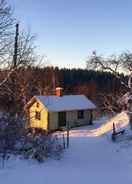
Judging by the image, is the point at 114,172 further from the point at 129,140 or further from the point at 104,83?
the point at 104,83

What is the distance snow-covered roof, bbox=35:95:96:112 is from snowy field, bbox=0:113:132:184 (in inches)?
588

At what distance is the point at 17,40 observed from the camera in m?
22.9

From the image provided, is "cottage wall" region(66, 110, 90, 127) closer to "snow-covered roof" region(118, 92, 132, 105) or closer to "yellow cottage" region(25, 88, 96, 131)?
"yellow cottage" region(25, 88, 96, 131)

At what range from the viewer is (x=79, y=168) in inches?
542

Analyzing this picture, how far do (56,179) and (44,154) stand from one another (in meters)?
3.34

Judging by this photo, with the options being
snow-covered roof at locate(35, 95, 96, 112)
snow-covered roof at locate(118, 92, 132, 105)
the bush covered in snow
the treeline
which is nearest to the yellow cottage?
snow-covered roof at locate(35, 95, 96, 112)

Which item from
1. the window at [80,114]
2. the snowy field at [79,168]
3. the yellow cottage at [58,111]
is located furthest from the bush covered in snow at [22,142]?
the window at [80,114]

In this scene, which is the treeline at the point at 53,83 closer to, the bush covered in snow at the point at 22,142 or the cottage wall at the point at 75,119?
the cottage wall at the point at 75,119

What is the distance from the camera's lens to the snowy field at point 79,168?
1096 centimetres

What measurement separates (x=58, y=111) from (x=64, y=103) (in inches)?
85.3

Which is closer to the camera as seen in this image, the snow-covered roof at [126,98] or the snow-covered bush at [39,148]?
the snow-covered bush at [39,148]

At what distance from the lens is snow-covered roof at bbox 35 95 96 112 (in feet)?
115

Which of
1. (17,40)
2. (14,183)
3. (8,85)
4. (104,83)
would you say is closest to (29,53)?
(17,40)

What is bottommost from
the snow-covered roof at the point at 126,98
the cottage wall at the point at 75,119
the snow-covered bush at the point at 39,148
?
the cottage wall at the point at 75,119
